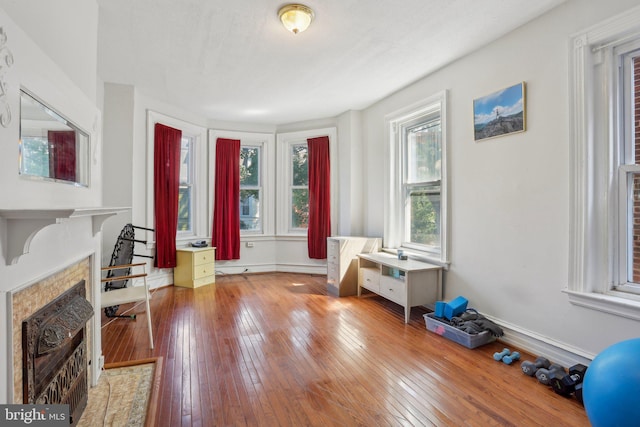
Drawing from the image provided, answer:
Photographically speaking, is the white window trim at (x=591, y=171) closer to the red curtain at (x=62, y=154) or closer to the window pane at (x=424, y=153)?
the window pane at (x=424, y=153)

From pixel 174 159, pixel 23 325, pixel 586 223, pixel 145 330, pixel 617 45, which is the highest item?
pixel 617 45

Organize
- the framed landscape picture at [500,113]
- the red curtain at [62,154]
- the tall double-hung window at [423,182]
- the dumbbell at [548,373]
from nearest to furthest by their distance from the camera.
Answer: the red curtain at [62,154] < the dumbbell at [548,373] < the framed landscape picture at [500,113] < the tall double-hung window at [423,182]

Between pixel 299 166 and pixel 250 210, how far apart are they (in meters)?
1.24

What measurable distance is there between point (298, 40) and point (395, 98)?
6.04 feet

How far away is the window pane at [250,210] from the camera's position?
579cm

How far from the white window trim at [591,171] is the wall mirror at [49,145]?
3205 mm

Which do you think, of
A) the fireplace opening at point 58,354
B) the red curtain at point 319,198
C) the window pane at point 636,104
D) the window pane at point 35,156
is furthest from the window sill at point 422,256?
the window pane at point 35,156

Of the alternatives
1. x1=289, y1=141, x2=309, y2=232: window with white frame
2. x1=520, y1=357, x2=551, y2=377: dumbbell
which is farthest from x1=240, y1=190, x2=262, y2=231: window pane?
x1=520, y1=357, x2=551, y2=377: dumbbell

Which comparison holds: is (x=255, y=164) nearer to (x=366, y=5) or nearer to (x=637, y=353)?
(x=366, y=5)

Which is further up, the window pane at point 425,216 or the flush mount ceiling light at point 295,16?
the flush mount ceiling light at point 295,16

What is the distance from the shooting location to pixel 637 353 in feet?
4.45

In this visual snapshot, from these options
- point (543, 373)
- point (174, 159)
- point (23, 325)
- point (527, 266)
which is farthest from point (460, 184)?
point (174, 159)

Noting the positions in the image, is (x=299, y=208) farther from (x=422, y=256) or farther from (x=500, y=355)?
(x=500, y=355)

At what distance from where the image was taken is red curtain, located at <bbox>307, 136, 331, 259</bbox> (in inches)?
212
